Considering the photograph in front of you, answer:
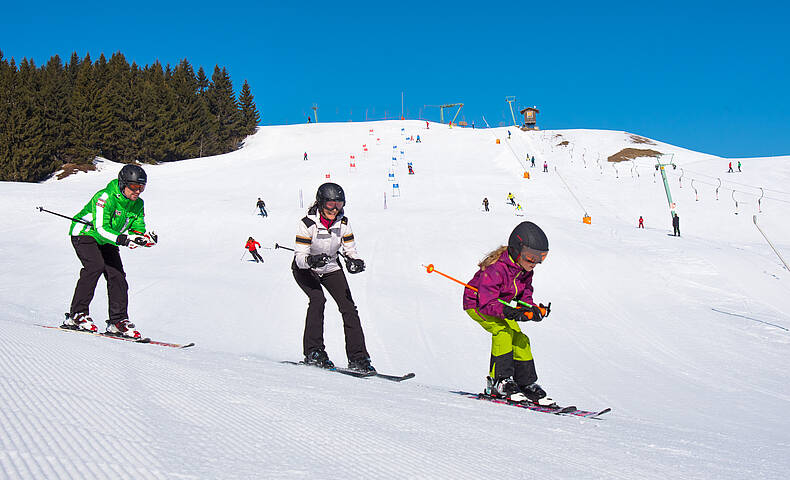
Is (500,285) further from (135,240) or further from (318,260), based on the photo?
(135,240)

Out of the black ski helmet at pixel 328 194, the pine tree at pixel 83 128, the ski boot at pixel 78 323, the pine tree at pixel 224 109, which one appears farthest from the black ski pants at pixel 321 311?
the pine tree at pixel 224 109

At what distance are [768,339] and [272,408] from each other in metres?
11.5

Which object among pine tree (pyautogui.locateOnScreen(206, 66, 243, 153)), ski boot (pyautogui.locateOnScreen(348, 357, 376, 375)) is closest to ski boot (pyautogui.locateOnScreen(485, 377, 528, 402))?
ski boot (pyautogui.locateOnScreen(348, 357, 376, 375))

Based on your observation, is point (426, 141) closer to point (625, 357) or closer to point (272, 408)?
point (625, 357)

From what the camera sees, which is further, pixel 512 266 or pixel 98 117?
pixel 98 117

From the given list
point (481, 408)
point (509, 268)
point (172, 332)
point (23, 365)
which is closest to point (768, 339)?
point (509, 268)

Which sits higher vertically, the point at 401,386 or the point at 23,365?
the point at 23,365

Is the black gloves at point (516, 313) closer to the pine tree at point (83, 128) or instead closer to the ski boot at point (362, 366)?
the ski boot at point (362, 366)

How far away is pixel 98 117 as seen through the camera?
6056 centimetres

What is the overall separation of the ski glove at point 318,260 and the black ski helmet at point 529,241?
1.98m

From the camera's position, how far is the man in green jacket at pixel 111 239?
6746 millimetres

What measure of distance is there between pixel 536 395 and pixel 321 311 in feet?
8.45

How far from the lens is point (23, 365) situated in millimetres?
3467

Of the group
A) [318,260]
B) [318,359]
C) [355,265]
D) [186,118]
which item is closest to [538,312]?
[355,265]
